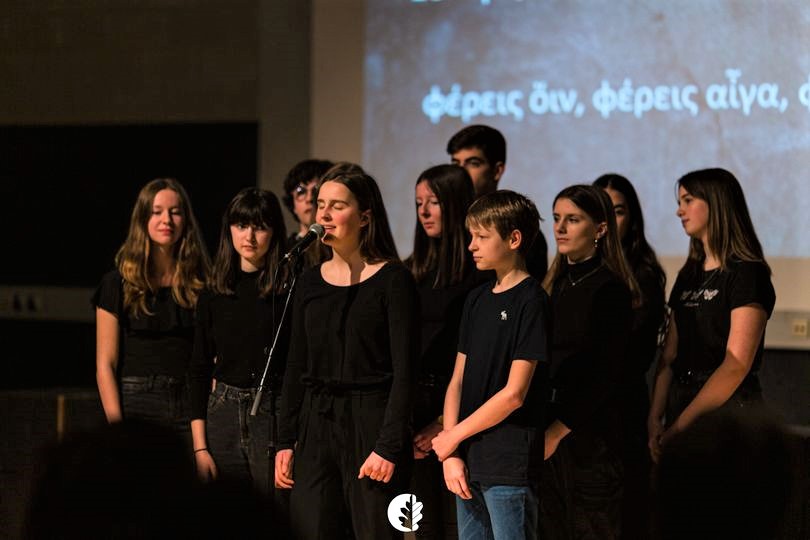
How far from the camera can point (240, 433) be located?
3297mm

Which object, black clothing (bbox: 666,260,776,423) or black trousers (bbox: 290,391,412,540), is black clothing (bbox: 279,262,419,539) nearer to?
black trousers (bbox: 290,391,412,540)

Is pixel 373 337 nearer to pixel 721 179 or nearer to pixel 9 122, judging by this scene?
pixel 721 179

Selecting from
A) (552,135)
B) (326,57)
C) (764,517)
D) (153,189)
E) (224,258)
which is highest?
(326,57)

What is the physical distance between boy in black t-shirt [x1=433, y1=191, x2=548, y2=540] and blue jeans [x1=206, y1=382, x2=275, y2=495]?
58 cm

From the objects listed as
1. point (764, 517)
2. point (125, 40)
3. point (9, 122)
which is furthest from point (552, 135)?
point (764, 517)

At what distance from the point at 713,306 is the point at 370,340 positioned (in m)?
1.12

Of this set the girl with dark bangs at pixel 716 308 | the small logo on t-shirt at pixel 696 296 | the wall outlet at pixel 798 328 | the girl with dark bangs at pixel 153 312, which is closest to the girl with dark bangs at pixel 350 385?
the girl with dark bangs at pixel 153 312

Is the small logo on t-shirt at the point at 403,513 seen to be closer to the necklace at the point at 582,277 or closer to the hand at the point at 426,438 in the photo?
the hand at the point at 426,438

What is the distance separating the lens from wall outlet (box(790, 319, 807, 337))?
4566 mm

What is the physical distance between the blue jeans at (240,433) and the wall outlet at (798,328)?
2.33 m

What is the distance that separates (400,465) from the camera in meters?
2.95

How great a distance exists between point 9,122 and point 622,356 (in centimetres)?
453

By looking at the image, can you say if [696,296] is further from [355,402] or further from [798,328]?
[798,328]

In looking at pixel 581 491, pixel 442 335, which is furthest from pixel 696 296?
pixel 442 335
